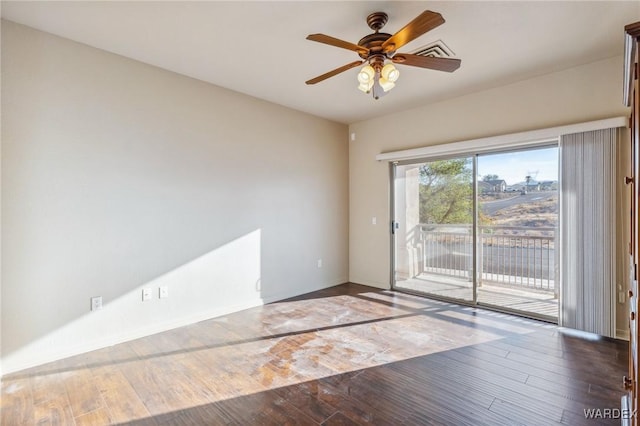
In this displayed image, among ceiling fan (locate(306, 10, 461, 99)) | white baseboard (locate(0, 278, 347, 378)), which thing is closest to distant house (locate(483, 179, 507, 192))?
ceiling fan (locate(306, 10, 461, 99))

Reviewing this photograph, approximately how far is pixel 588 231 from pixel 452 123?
2.02 m

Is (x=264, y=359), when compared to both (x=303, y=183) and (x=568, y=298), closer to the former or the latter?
(x=303, y=183)

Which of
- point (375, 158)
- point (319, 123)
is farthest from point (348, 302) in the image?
point (319, 123)

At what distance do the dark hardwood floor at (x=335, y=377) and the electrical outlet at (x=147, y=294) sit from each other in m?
0.40

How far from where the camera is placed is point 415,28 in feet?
6.57

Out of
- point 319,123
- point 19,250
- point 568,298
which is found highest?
point 319,123

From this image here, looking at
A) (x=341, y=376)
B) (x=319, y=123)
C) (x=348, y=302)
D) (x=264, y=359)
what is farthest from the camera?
(x=319, y=123)

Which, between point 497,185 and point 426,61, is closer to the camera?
point 426,61

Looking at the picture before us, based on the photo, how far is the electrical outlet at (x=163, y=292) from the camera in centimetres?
332

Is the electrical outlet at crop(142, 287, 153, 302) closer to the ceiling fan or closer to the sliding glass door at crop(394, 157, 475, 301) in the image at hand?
the ceiling fan

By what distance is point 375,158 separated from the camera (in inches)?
201

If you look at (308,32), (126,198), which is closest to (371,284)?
(126,198)

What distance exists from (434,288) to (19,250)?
15.5 feet

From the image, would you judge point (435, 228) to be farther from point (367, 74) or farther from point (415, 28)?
point (415, 28)
